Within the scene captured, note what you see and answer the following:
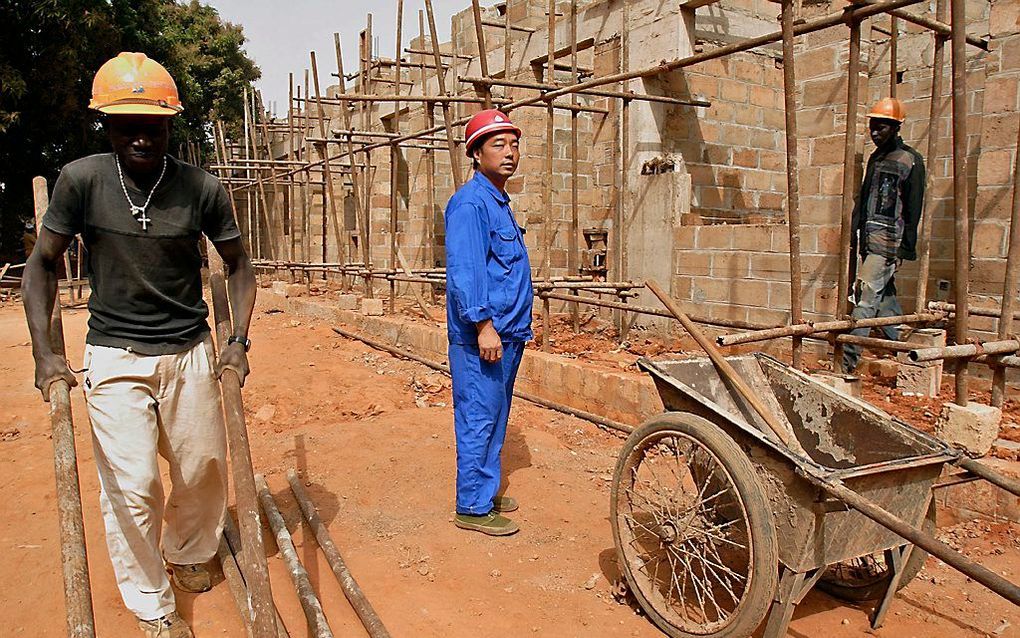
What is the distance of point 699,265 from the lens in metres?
7.27

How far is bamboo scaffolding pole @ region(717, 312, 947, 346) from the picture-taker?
333 centimetres

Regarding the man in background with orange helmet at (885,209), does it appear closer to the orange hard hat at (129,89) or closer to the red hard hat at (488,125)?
the red hard hat at (488,125)

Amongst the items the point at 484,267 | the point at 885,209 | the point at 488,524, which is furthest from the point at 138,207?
the point at 885,209

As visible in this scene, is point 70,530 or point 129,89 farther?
point 129,89

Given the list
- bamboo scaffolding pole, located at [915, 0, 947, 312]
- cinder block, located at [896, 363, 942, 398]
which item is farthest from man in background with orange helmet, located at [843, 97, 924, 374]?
bamboo scaffolding pole, located at [915, 0, 947, 312]

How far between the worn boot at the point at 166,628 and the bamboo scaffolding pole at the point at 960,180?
3.91 metres

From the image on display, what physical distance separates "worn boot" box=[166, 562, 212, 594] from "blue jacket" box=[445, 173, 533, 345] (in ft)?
4.97

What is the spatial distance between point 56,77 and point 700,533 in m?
18.5

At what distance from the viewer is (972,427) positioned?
3.62 meters

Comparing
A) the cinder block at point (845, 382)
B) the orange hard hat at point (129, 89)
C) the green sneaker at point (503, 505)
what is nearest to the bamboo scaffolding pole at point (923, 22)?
the cinder block at point (845, 382)

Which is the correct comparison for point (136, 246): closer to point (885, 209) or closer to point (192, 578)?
point (192, 578)

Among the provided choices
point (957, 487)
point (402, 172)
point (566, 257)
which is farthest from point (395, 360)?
point (402, 172)

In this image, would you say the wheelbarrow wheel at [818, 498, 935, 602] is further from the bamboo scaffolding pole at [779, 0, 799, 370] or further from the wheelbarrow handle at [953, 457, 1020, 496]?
the bamboo scaffolding pole at [779, 0, 799, 370]

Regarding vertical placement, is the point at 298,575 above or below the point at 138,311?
below
